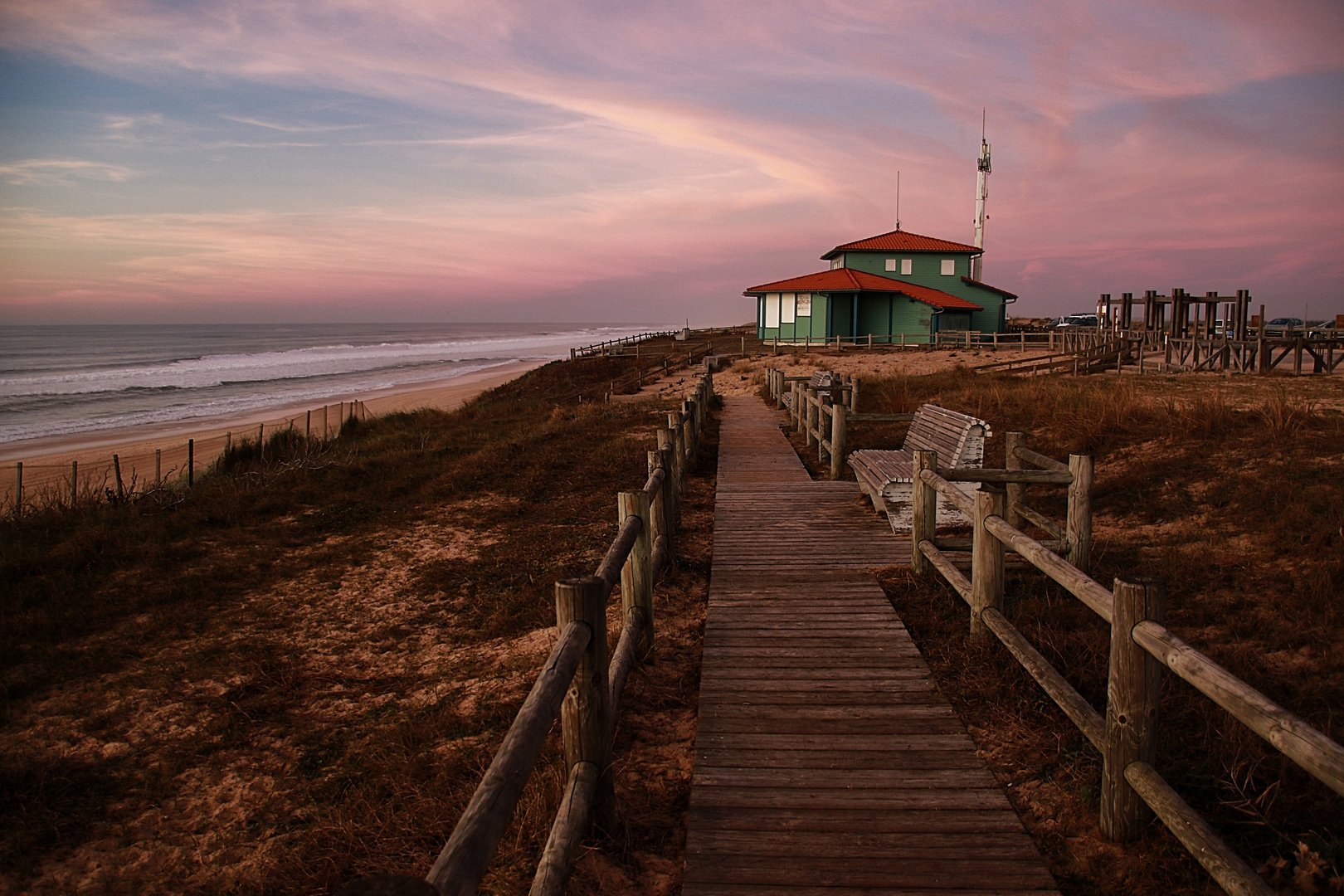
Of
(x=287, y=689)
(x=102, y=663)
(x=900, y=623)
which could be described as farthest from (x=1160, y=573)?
(x=102, y=663)

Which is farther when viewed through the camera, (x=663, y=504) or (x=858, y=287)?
(x=858, y=287)

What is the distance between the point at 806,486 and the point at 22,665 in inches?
296

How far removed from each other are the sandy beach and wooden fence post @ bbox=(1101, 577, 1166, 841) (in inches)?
535

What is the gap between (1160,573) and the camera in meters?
6.33

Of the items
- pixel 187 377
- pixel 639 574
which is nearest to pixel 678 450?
pixel 639 574

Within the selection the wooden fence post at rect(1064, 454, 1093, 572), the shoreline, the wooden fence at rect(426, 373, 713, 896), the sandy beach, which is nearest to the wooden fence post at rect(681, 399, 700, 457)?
the wooden fence post at rect(1064, 454, 1093, 572)

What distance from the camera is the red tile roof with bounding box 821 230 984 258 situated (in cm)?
4319

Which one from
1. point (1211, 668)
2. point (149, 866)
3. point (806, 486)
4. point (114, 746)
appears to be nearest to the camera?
point (1211, 668)

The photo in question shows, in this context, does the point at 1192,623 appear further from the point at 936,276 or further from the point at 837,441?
the point at 936,276

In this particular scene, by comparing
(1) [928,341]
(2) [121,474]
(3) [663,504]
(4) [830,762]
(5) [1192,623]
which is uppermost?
(1) [928,341]

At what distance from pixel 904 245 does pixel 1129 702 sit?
43932 millimetres

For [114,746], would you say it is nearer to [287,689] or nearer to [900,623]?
[287,689]

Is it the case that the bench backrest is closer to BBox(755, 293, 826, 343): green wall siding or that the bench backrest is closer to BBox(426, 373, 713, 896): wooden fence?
BBox(426, 373, 713, 896): wooden fence

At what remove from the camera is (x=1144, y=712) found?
2828 millimetres
